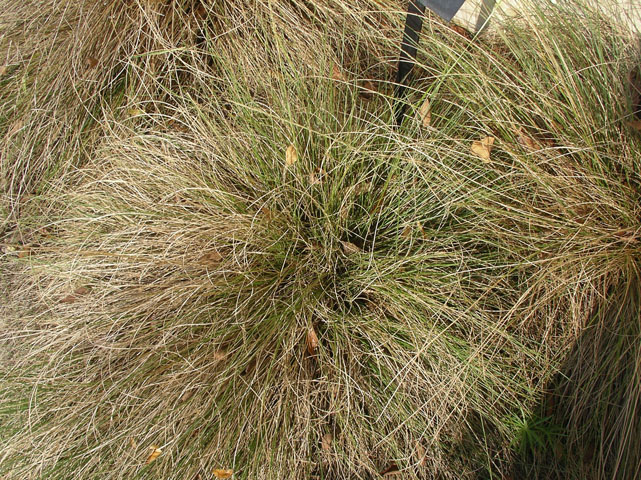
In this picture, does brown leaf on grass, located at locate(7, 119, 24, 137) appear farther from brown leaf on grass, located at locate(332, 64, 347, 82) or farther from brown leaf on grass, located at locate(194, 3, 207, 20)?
brown leaf on grass, located at locate(332, 64, 347, 82)

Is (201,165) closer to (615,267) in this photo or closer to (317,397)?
(317,397)

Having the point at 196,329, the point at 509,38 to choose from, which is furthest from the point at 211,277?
→ the point at 509,38

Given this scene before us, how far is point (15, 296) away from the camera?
8.12 ft

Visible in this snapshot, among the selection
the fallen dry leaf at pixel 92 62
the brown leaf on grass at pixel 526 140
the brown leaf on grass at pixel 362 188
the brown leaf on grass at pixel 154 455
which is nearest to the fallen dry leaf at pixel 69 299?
the brown leaf on grass at pixel 154 455

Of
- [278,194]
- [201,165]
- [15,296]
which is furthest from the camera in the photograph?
[15,296]

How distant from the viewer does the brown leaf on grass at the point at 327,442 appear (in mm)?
1885

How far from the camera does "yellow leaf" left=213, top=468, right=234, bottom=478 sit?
5.77 ft

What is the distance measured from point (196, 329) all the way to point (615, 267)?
1578mm

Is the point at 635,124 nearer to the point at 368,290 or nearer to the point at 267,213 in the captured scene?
the point at 368,290

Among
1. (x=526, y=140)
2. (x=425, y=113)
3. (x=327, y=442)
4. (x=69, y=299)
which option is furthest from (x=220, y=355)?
(x=526, y=140)

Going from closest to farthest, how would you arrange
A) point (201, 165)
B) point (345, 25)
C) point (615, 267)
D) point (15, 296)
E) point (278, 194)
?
point (615, 267)
point (278, 194)
point (201, 165)
point (345, 25)
point (15, 296)

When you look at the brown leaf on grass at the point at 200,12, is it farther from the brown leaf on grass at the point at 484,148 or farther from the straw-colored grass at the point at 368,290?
the brown leaf on grass at the point at 484,148

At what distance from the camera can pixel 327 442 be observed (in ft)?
6.22

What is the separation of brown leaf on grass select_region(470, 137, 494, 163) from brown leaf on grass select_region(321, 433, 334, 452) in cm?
118
